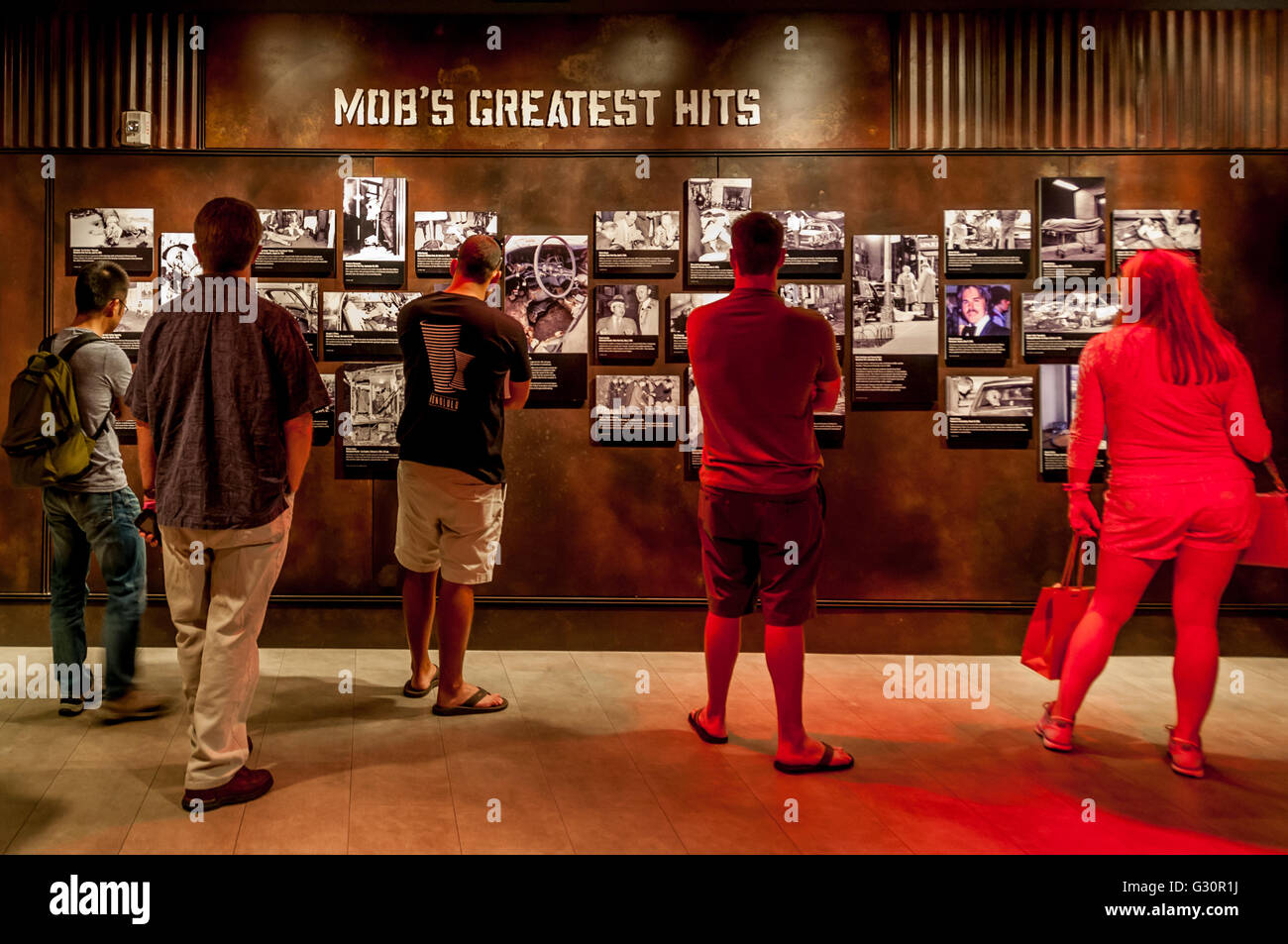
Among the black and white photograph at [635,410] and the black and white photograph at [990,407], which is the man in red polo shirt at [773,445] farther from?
the black and white photograph at [990,407]

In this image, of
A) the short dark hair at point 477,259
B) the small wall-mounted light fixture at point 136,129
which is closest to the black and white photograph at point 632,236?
the short dark hair at point 477,259

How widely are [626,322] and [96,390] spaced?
2629mm

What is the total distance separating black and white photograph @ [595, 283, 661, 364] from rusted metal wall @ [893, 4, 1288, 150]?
1.68 meters

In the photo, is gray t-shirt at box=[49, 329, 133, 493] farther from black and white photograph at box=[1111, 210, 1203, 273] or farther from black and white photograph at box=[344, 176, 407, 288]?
black and white photograph at box=[1111, 210, 1203, 273]

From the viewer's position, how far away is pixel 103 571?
402cm

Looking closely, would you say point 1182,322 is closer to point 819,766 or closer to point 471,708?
point 819,766

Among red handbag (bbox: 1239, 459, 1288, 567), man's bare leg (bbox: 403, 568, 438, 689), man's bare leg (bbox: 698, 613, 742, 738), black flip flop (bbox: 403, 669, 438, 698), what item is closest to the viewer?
red handbag (bbox: 1239, 459, 1288, 567)

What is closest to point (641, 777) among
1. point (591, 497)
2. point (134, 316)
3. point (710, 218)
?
point (591, 497)

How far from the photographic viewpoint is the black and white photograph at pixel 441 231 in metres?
5.28

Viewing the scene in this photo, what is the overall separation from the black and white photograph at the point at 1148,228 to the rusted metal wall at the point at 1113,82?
388 mm

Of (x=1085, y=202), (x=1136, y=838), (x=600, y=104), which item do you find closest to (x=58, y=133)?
(x=600, y=104)

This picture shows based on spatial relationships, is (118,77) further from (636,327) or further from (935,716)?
(935,716)

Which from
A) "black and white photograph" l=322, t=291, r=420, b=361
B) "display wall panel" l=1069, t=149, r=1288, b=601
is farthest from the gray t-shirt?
"display wall panel" l=1069, t=149, r=1288, b=601

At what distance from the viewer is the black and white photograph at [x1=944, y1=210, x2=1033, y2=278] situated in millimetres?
5328
